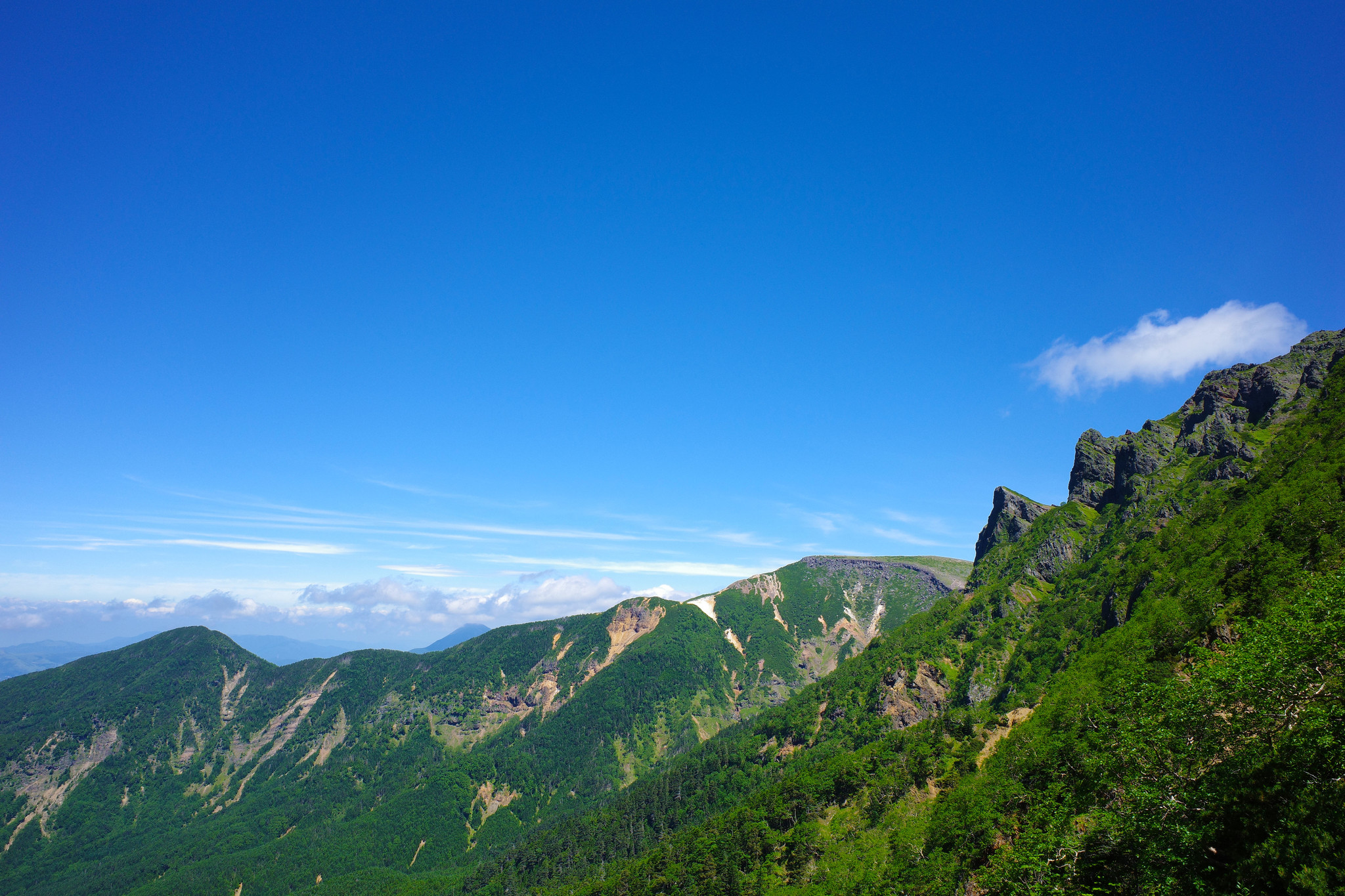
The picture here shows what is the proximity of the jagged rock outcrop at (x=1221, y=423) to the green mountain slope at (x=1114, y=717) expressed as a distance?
78 centimetres

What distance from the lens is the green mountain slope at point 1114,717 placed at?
132ft

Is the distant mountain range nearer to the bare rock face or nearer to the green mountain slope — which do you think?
the green mountain slope

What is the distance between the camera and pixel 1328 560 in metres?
66.9

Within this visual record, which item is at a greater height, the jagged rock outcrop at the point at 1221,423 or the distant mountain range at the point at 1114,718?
the jagged rock outcrop at the point at 1221,423

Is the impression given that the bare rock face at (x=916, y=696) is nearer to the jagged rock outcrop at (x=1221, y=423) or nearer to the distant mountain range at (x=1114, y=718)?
the distant mountain range at (x=1114, y=718)

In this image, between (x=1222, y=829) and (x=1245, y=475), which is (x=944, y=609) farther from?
(x=1222, y=829)

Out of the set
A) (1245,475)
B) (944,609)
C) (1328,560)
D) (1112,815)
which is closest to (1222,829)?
(1112,815)

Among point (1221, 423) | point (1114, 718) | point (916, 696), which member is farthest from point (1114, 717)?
point (1221, 423)

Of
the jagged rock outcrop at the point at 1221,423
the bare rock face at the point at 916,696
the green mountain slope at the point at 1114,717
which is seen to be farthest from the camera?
the bare rock face at the point at 916,696

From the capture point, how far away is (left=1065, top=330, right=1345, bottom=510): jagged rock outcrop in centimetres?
14000

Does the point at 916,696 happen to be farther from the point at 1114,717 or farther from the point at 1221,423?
the point at 1221,423

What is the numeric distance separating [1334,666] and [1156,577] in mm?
80697

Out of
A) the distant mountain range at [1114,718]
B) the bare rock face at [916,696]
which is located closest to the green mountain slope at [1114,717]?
the distant mountain range at [1114,718]

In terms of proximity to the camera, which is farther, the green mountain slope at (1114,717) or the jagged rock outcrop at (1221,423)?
the jagged rock outcrop at (1221,423)
